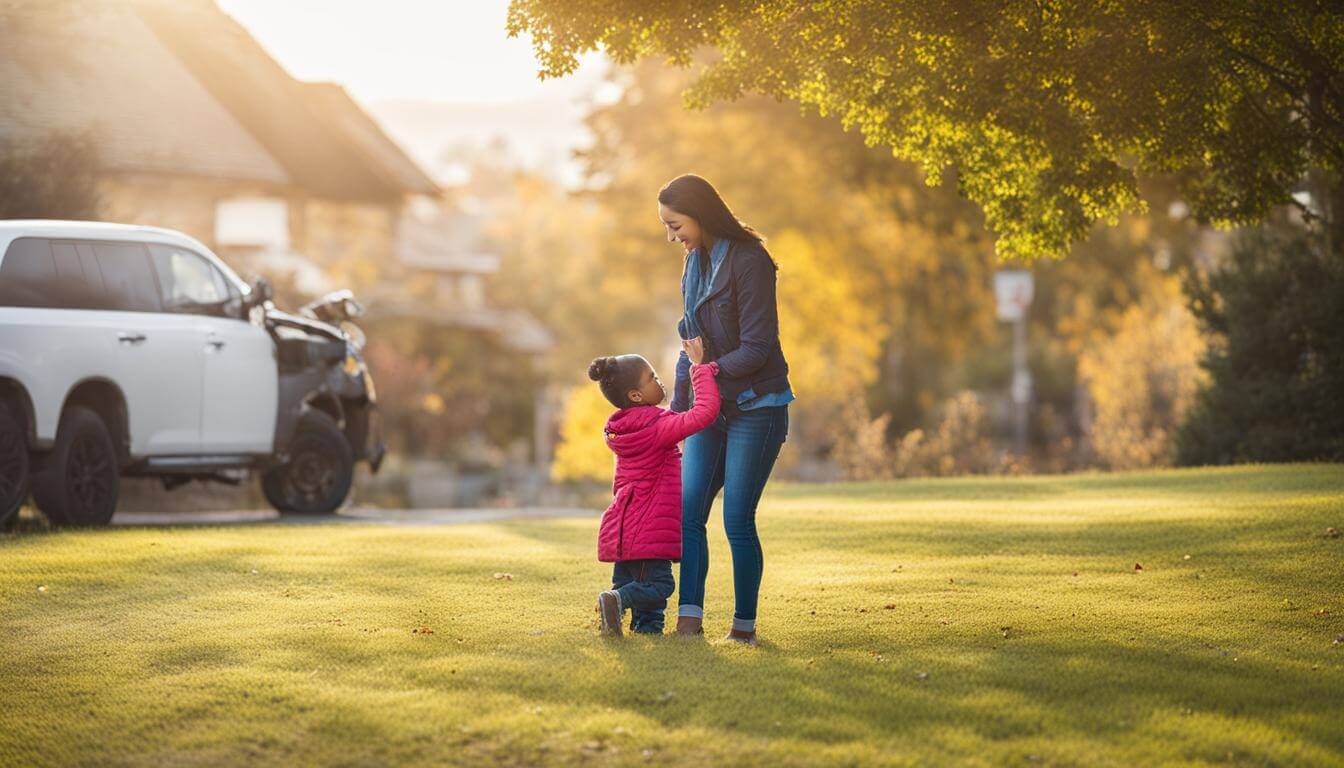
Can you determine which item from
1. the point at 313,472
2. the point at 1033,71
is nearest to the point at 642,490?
the point at 1033,71

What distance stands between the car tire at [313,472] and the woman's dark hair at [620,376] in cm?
821

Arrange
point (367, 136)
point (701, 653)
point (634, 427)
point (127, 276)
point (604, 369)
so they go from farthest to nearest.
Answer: point (367, 136) → point (127, 276) → point (634, 427) → point (604, 369) → point (701, 653)

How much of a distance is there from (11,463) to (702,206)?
7.10 m

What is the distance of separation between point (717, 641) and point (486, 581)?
2.56 meters

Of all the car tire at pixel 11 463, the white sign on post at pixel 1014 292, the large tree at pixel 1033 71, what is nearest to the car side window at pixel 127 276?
the car tire at pixel 11 463

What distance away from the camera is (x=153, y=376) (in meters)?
13.8

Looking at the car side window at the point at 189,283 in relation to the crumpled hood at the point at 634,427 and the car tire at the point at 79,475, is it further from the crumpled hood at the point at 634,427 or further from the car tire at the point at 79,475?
the crumpled hood at the point at 634,427

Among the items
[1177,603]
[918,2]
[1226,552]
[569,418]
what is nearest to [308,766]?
[1177,603]

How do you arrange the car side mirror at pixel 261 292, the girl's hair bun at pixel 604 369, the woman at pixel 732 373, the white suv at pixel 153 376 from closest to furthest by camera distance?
1. the girl's hair bun at pixel 604 369
2. the woman at pixel 732 373
3. the white suv at pixel 153 376
4. the car side mirror at pixel 261 292

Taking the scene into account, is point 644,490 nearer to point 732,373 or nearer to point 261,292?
point 732,373

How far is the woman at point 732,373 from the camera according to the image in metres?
7.77

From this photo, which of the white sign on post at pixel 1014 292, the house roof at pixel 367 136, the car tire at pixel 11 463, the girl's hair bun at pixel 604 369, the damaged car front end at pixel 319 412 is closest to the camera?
the girl's hair bun at pixel 604 369

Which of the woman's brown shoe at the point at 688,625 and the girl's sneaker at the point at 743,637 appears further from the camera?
the woman's brown shoe at the point at 688,625

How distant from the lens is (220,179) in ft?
79.5
